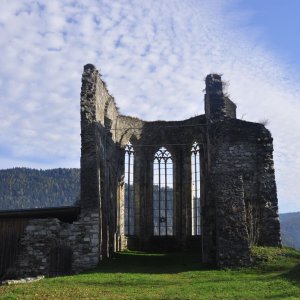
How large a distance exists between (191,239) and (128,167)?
694 cm

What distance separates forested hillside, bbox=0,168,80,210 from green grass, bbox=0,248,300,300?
12298cm

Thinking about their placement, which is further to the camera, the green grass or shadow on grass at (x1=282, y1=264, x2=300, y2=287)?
shadow on grass at (x1=282, y1=264, x2=300, y2=287)

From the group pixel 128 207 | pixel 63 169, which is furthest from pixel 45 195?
pixel 128 207

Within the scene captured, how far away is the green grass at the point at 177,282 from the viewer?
47.0ft

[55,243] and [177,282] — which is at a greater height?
[55,243]

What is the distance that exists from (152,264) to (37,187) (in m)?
129

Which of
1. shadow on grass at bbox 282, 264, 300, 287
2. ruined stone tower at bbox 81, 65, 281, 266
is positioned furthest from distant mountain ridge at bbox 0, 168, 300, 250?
shadow on grass at bbox 282, 264, 300, 287

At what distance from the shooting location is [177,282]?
17531 mm

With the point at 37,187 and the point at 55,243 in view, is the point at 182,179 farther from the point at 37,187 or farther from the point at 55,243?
the point at 37,187

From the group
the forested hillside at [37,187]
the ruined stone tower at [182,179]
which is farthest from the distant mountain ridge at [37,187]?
the ruined stone tower at [182,179]

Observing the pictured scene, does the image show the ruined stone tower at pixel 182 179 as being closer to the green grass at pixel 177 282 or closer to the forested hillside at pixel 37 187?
the green grass at pixel 177 282

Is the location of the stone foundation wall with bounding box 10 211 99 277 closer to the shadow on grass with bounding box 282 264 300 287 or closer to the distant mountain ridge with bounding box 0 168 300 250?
the shadow on grass with bounding box 282 264 300 287

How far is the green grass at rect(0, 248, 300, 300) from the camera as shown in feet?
47.0

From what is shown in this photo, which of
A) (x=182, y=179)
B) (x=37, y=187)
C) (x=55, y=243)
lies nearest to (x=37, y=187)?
(x=37, y=187)
